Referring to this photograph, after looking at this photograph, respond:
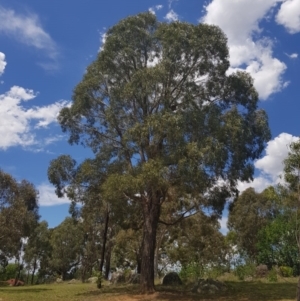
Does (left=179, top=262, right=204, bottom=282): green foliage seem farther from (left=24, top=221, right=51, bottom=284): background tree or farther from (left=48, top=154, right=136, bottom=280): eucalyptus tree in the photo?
(left=24, top=221, right=51, bottom=284): background tree

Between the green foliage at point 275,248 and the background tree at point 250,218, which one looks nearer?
the green foliage at point 275,248

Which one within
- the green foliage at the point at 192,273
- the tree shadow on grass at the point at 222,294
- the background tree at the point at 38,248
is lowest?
the tree shadow on grass at the point at 222,294

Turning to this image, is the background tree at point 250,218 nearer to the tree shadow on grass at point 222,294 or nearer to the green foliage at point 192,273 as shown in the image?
the green foliage at point 192,273

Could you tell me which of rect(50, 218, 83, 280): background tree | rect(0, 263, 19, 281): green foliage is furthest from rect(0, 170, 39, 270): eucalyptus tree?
rect(0, 263, 19, 281): green foliage

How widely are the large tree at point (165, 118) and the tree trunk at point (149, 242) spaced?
2.0 inches

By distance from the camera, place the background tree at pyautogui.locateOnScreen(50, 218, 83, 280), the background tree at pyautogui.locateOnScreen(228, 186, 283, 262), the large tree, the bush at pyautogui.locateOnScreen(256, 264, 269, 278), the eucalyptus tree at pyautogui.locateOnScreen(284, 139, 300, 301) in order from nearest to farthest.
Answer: the eucalyptus tree at pyautogui.locateOnScreen(284, 139, 300, 301) < the large tree < the bush at pyautogui.locateOnScreen(256, 264, 269, 278) < the background tree at pyautogui.locateOnScreen(228, 186, 283, 262) < the background tree at pyautogui.locateOnScreen(50, 218, 83, 280)

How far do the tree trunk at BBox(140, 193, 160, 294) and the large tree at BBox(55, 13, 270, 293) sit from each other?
5 cm

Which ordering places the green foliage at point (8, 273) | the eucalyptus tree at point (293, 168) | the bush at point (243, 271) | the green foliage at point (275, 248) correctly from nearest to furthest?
the eucalyptus tree at point (293, 168) → the bush at point (243, 271) → the green foliage at point (275, 248) → the green foliage at point (8, 273)

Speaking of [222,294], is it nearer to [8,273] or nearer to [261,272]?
[261,272]

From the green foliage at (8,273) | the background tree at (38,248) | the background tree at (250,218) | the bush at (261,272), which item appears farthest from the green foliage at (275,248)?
the green foliage at (8,273)

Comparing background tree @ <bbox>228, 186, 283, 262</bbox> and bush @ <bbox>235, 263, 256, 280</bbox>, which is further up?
background tree @ <bbox>228, 186, 283, 262</bbox>

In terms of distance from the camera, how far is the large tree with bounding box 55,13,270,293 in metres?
19.1

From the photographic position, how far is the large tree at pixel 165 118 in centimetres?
1909

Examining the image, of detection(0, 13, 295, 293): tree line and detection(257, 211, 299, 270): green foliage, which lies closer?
detection(0, 13, 295, 293): tree line
